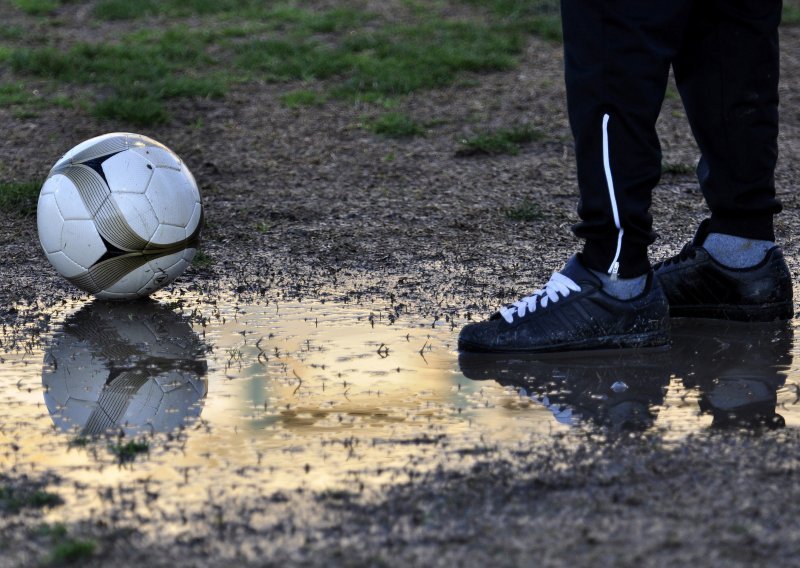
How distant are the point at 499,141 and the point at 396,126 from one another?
2.33 ft

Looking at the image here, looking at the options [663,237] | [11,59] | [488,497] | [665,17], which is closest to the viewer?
[488,497]

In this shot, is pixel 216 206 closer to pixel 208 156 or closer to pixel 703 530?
pixel 208 156

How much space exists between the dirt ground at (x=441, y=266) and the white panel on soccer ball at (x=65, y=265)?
0.71 feet

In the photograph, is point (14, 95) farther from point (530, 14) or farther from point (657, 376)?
point (657, 376)

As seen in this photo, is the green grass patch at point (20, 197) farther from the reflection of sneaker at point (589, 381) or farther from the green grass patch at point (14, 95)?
the reflection of sneaker at point (589, 381)

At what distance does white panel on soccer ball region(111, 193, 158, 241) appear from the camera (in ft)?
14.1

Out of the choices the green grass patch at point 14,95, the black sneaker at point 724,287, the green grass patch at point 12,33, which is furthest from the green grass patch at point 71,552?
the green grass patch at point 12,33

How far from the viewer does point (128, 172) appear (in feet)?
14.2

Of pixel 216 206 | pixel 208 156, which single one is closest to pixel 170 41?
pixel 208 156

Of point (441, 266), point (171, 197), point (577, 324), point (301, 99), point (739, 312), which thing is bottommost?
point (301, 99)

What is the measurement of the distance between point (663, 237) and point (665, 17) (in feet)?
6.35

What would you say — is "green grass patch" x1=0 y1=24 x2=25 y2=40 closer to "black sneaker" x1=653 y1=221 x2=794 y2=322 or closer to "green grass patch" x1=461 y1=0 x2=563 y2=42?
"green grass patch" x1=461 y1=0 x2=563 y2=42

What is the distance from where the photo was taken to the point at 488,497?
2699 mm

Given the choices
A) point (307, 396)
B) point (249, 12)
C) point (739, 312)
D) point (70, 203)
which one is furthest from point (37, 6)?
point (307, 396)
